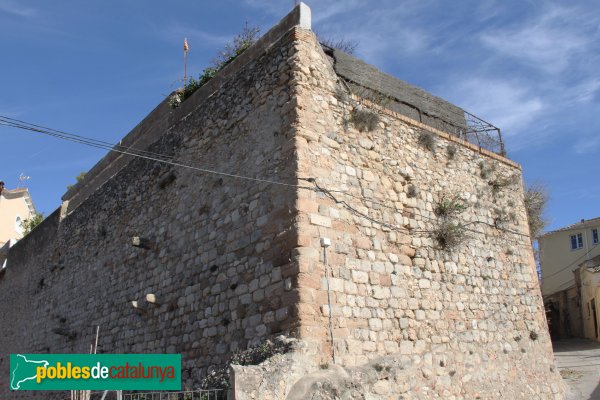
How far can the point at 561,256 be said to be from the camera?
26.7 m

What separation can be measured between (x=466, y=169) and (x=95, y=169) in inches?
369

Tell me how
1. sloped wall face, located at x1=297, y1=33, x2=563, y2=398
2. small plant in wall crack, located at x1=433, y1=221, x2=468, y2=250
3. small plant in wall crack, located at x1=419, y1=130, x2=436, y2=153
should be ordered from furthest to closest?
small plant in wall crack, located at x1=419, y1=130, x2=436, y2=153 < small plant in wall crack, located at x1=433, y1=221, x2=468, y2=250 < sloped wall face, located at x1=297, y1=33, x2=563, y2=398

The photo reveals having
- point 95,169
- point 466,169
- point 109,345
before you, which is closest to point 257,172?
point 466,169

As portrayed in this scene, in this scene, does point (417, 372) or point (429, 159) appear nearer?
point (417, 372)

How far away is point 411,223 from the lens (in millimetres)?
9562

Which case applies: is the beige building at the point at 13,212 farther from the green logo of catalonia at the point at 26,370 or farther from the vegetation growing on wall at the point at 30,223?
the green logo of catalonia at the point at 26,370

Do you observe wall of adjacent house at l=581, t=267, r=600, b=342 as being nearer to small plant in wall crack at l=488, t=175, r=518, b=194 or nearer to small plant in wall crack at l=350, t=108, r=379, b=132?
Answer: small plant in wall crack at l=488, t=175, r=518, b=194

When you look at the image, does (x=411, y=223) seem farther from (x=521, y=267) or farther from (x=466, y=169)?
(x=521, y=267)

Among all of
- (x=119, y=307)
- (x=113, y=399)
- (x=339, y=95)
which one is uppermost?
(x=339, y=95)

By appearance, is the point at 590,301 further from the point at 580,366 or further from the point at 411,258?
the point at 411,258

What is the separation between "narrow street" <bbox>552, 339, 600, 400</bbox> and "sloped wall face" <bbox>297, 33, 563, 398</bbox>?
93cm

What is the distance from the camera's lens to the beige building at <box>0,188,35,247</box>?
111 ft

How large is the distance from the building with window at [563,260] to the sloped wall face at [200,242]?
17.6m

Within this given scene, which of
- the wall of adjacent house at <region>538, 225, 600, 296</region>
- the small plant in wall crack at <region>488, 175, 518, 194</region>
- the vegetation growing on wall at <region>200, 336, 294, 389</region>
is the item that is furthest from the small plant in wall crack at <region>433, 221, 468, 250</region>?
the wall of adjacent house at <region>538, 225, 600, 296</region>
